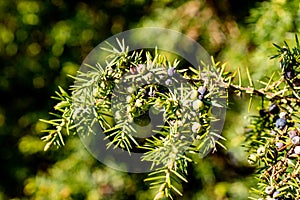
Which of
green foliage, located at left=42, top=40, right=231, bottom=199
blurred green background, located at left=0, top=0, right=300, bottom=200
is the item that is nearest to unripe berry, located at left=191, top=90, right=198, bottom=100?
green foliage, located at left=42, top=40, right=231, bottom=199

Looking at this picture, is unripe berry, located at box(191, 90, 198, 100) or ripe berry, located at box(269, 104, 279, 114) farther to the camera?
ripe berry, located at box(269, 104, 279, 114)

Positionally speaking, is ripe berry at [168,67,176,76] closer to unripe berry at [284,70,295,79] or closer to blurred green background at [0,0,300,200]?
unripe berry at [284,70,295,79]

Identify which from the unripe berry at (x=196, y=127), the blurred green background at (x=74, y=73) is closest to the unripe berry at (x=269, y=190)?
the unripe berry at (x=196, y=127)

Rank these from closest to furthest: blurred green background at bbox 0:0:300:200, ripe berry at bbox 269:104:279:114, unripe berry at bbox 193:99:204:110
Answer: unripe berry at bbox 193:99:204:110
ripe berry at bbox 269:104:279:114
blurred green background at bbox 0:0:300:200

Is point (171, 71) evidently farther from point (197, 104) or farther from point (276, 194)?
point (276, 194)

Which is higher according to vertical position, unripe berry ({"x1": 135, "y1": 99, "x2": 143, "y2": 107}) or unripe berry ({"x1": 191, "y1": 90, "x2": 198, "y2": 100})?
unripe berry ({"x1": 191, "y1": 90, "x2": 198, "y2": 100})

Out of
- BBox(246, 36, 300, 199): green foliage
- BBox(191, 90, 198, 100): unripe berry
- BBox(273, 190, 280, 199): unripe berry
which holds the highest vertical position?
BBox(191, 90, 198, 100): unripe berry

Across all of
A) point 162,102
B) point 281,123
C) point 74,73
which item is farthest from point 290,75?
point 74,73

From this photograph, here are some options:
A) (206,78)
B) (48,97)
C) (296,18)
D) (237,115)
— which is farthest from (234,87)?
(48,97)

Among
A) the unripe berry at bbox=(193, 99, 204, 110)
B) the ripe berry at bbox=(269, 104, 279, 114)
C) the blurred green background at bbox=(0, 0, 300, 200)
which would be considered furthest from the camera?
the blurred green background at bbox=(0, 0, 300, 200)

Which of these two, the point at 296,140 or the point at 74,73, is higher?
the point at 296,140
